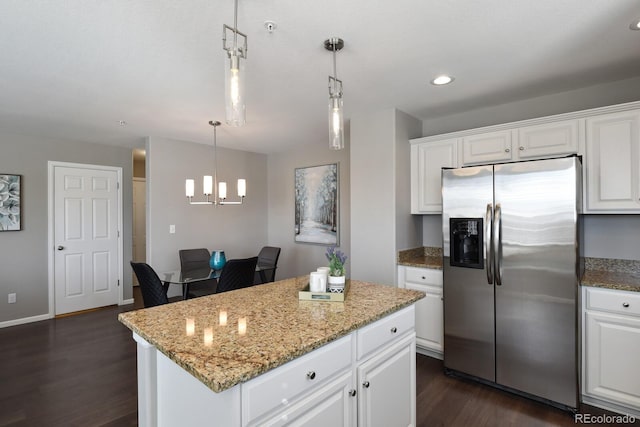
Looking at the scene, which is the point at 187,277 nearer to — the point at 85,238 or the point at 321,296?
the point at 321,296

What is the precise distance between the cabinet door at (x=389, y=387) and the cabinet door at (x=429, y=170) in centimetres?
171

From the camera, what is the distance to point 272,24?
1.79 m

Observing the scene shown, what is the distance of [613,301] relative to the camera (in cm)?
223

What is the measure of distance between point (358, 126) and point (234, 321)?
2565mm

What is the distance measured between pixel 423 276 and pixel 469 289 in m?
0.50

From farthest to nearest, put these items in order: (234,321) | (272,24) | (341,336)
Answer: (272,24) < (234,321) < (341,336)

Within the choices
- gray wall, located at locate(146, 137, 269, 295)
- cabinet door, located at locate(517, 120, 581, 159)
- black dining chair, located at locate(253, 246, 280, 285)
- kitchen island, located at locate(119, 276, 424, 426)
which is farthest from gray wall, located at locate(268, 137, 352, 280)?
kitchen island, located at locate(119, 276, 424, 426)

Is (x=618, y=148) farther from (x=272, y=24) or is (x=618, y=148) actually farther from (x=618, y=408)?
(x=272, y=24)

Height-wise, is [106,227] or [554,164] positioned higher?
[554,164]

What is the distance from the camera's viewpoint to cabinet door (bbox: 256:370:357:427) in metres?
1.18

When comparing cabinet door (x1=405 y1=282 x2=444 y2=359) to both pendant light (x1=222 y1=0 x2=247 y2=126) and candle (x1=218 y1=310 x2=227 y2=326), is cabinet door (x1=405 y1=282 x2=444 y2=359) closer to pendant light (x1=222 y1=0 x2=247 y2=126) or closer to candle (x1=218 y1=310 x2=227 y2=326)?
candle (x1=218 y1=310 x2=227 y2=326)

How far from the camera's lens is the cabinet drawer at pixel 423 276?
9.93 feet

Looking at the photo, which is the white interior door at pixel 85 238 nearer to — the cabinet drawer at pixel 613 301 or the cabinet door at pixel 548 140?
the cabinet door at pixel 548 140

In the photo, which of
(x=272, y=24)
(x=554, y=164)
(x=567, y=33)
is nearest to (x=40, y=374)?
(x=272, y=24)
